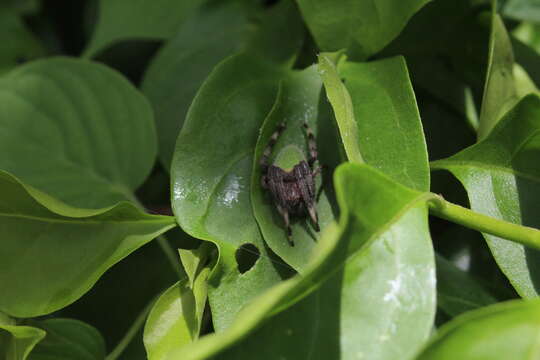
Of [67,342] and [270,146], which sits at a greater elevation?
[270,146]

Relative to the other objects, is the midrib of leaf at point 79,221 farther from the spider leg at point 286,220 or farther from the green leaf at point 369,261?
the green leaf at point 369,261

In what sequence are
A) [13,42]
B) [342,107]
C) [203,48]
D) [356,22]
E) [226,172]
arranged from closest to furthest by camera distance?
[342,107] → [226,172] → [356,22] → [203,48] → [13,42]

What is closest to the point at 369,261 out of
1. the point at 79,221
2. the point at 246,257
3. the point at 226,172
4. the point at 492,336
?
the point at 492,336

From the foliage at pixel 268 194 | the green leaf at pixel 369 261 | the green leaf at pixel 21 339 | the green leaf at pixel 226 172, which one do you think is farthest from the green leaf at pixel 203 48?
the green leaf at pixel 369 261

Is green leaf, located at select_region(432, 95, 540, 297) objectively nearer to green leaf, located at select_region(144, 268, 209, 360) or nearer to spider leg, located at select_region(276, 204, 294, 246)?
spider leg, located at select_region(276, 204, 294, 246)

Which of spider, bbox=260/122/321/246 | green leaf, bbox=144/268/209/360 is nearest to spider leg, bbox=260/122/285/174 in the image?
spider, bbox=260/122/321/246

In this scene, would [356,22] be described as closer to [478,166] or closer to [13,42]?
[478,166]

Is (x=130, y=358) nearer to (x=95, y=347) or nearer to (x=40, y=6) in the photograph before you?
(x=95, y=347)
